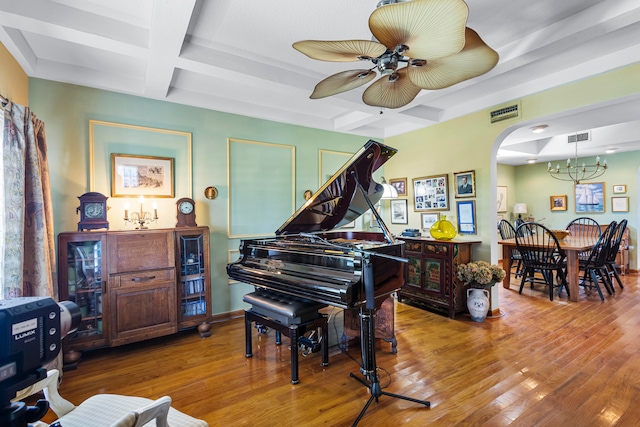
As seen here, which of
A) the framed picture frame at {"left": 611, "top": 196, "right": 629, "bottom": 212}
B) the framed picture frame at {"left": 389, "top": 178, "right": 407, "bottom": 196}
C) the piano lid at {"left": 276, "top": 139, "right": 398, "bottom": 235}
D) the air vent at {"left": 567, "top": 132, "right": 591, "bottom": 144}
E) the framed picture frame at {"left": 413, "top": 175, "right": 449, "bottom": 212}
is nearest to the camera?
the piano lid at {"left": 276, "top": 139, "right": 398, "bottom": 235}

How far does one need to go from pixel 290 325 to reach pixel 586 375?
7.77ft

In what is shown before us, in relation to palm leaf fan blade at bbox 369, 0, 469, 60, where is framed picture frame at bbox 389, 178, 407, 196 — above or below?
below

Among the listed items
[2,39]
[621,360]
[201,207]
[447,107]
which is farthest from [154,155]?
[621,360]

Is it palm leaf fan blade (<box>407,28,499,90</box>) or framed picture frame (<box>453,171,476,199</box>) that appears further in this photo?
framed picture frame (<box>453,171,476,199</box>)

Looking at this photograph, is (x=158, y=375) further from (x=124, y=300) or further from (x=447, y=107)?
(x=447, y=107)

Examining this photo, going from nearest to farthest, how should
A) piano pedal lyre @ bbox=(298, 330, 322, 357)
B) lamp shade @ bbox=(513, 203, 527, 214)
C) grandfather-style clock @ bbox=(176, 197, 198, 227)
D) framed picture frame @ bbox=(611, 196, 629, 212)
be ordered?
piano pedal lyre @ bbox=(298, 330, 322, 357) < grandfather-style clock @ bbox=(176, 197, 198, 227) < framed picture frame @ bbox=(611, 196, 629, 212) < lamp shade @ bbox=(513, 203, 527, 214)

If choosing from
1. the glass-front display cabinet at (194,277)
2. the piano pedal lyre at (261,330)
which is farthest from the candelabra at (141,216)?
the piano pedal lyre at (261,330)

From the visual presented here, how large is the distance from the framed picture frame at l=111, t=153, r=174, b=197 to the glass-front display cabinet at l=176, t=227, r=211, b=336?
632 mm

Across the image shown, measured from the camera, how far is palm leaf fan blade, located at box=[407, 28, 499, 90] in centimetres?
155

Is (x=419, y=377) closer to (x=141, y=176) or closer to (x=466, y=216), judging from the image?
(x=466, y=216)

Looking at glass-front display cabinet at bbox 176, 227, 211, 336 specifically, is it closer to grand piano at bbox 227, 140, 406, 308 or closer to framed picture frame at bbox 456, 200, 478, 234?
grand piano at bbox 227, 140, 406, 308

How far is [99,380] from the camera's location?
93.3 inches

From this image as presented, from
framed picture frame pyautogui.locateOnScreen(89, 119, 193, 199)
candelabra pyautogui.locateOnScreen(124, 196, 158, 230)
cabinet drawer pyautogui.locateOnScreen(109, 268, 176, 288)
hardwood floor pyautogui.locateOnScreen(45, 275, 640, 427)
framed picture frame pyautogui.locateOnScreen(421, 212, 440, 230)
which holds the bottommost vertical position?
hardwood floor pyautogui.locateOnScreen(45, 275, 640, 427)

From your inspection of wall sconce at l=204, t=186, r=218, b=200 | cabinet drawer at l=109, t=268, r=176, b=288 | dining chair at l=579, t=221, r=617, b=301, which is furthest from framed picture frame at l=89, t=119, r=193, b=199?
dining chair at l=579, t=221, r=617, b=301
